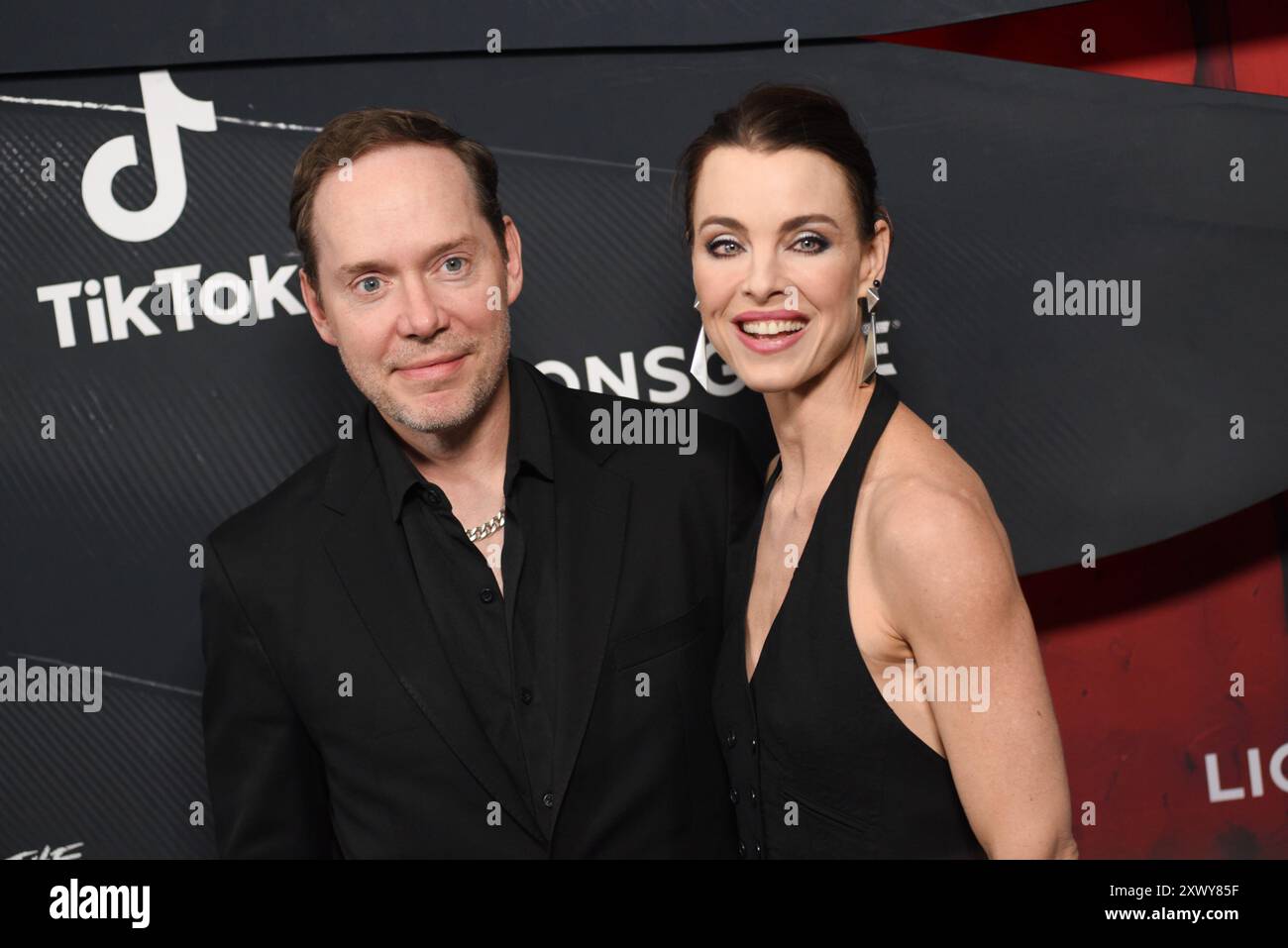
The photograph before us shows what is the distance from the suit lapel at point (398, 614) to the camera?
6.28 feet

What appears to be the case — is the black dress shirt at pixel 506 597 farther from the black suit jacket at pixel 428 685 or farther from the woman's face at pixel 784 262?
the woman's face at pixel 784 262

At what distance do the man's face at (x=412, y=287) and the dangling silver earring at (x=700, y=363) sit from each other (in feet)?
1.62

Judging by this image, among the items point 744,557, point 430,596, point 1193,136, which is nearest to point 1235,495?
point 1193,136

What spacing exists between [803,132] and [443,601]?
85 cm

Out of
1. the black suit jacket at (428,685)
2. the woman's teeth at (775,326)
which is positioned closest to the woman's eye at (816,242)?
the woman's teeth at (775,326)

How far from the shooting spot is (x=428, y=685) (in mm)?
1932

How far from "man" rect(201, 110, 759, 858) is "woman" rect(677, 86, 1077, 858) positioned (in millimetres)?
137

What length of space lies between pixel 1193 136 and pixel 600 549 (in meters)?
1.35

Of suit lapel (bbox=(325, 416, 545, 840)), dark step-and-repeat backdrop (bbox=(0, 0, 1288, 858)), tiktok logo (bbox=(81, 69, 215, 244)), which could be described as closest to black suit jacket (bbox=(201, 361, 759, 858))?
suit lapel (bbox=(325, 416, 545, 840))

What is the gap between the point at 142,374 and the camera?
8.33ft

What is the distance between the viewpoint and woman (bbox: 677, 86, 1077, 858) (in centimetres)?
167
